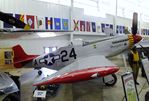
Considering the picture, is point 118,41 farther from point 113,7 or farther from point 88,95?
point 113,7

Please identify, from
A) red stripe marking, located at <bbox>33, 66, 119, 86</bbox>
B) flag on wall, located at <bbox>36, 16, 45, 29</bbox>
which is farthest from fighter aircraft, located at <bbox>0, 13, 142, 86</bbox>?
flag on wall, located at <bbox>36, 16, 45, 29</bbox>

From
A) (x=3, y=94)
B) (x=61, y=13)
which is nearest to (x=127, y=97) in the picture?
(x=3, y=94)

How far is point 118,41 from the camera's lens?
20.5 ft

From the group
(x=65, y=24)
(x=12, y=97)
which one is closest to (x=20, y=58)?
(x=12, y=97)

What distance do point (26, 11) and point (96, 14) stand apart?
223 inches

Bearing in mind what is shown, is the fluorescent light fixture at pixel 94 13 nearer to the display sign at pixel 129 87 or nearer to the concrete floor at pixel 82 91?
the concrete floor at pixel 82 91

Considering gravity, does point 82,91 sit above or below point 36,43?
below

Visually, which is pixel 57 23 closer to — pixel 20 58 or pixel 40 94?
pixel 20 58

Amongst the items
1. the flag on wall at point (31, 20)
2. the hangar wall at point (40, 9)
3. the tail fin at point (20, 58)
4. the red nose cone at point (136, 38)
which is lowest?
the tail fin at point (20, 58)

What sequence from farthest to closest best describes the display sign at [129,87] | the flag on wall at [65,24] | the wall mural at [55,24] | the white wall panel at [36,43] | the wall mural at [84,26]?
the wall mural at [84,26] < the flag on wall at [65,24] < the wall mural at [55,24] < the white wall panel at [36,43] < the display sign at [129,87]

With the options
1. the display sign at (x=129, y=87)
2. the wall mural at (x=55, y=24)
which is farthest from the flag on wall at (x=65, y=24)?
the display sign at (x=129, y=87)

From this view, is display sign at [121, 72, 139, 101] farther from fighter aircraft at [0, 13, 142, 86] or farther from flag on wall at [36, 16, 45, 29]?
flag on wall at [36, 16, 45, 29]

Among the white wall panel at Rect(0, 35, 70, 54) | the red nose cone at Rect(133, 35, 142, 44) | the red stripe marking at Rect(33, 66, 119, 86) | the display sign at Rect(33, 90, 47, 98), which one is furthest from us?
the white wall panel at Rect(0, 35, 70, 54)

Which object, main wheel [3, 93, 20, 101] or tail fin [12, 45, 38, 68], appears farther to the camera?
tail fin [12, 45, 38, 68]
